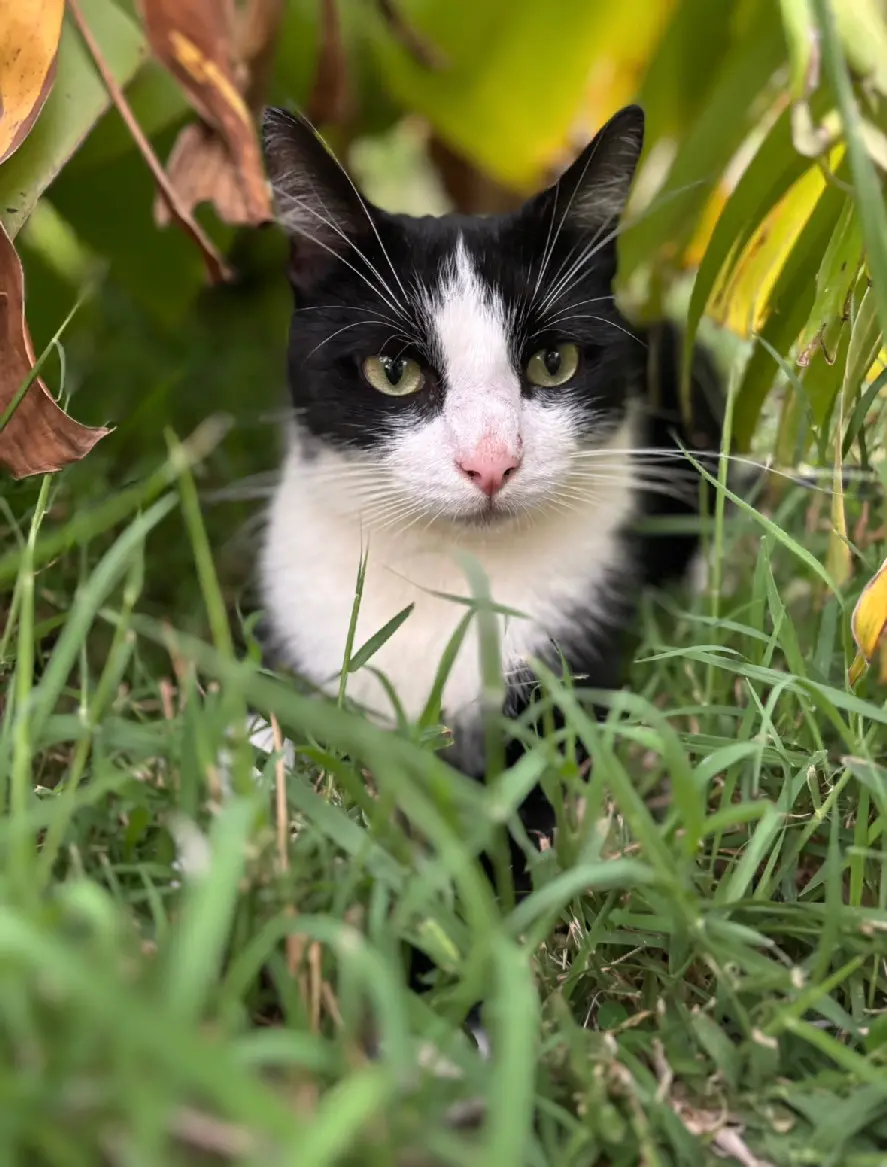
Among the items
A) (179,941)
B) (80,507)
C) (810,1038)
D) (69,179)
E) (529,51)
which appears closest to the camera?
(179,941)

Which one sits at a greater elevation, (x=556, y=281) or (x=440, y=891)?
(x=556, y=281)

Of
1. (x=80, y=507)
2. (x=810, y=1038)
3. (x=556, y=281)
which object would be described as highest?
(x=556, y=281)

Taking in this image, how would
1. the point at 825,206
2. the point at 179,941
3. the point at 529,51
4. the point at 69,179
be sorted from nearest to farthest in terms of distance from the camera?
the point at 179,941
the point at 825,206
the point at 69,179
the point at 529,51

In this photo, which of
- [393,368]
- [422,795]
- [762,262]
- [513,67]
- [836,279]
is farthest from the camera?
[513,67]

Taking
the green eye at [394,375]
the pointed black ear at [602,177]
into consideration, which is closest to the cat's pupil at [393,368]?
the green eye at [394,375]

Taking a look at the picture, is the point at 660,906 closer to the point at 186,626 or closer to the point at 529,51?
the point at 186,626

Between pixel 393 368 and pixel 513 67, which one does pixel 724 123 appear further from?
pixel 393 368

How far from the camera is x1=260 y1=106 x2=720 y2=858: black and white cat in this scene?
1077 millimetres

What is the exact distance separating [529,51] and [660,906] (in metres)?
1.51

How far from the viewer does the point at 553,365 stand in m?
1.16

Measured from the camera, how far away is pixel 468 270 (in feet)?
3.66

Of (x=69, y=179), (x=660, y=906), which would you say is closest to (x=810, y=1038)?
(x=660, y=906)

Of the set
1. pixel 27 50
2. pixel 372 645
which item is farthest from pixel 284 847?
pixel 27 50

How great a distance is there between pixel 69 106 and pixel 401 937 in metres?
0.89
